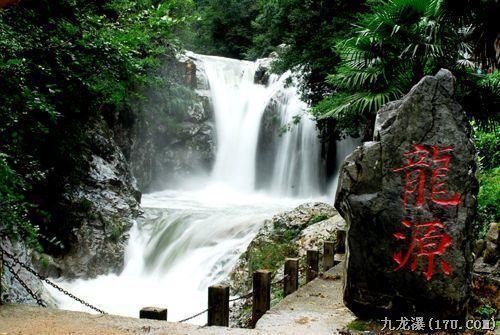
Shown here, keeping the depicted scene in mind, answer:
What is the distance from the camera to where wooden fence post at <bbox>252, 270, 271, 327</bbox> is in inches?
182

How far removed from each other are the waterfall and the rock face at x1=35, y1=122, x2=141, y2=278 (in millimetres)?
6661

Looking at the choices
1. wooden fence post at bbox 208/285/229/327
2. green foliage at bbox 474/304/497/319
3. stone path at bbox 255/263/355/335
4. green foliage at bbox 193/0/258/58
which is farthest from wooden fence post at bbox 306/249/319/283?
green foliage at bbox 193/0/258/58

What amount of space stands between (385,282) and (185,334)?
1777 mm

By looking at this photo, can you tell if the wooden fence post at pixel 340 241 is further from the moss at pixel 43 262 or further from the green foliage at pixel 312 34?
the moss at pixel 43 262

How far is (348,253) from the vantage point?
3.90m

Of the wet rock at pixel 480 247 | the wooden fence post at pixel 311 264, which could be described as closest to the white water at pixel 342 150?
the wet rock at pixel 480 247

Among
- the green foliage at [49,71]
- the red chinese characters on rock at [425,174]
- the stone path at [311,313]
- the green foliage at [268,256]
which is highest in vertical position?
the green foliage at [49,71]

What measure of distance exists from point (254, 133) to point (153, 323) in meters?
15.6

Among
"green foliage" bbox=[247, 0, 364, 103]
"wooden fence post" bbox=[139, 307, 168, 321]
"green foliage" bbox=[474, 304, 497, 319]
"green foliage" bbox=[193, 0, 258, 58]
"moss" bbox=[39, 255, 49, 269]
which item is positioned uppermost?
"green foliage" bbox=[193, 0, 258, 58]

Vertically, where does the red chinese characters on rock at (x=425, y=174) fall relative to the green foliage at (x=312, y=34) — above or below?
below

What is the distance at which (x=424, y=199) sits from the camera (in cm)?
369

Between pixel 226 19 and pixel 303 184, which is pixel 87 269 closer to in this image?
pixel 303 184

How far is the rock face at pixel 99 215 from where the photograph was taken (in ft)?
31.4

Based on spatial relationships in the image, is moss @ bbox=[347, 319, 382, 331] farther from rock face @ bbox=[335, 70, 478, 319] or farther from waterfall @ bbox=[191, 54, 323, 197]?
waterfall @ bbox=[191, 54, 323, 197]
